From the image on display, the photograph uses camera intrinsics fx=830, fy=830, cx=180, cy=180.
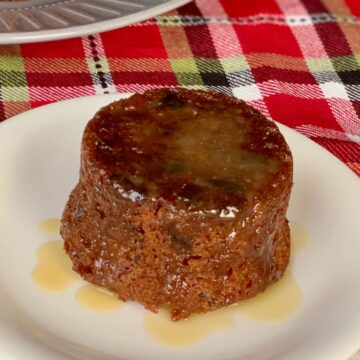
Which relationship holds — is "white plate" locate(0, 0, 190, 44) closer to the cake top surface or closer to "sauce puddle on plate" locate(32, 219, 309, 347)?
the cake top surface

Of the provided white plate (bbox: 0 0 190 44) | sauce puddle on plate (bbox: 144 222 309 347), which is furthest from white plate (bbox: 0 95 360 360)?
white plate (bbox: 0 0 190 44)

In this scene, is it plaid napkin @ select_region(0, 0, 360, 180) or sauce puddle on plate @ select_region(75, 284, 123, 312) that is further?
plaid napkin @ select_region(0, 0, 360, 180)

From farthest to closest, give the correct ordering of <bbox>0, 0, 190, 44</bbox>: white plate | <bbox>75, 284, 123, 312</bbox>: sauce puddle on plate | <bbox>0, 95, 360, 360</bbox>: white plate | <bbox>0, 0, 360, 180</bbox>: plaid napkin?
1. <bbox>0, 0, 360, 180</bbox>: plaid napkin
2. <bbox>0, 0, 190, 44</bbox>: white plate
3. <bbox>75, 284, 123, 312</bbox>: sauce puddle on plate
4. <bbox>0, 95, 360, 360</bbox>: white plate

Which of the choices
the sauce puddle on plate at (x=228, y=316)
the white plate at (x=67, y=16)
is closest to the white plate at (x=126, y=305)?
the sauce puddle on plate at (x=228, y=316)

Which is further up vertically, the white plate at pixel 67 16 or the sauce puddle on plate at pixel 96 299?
the white plate at pixel 67 16

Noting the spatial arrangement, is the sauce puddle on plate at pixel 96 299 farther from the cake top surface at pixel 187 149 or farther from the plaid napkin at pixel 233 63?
the plaid napkin at pixel 233 63
